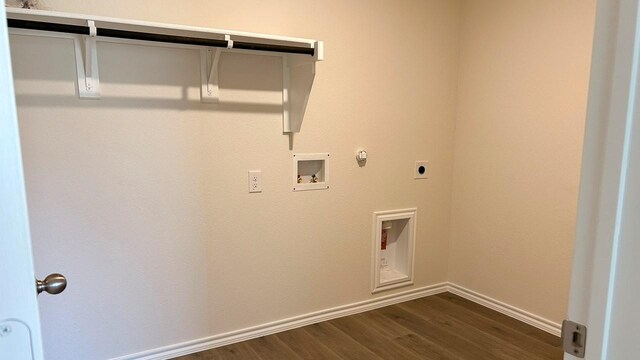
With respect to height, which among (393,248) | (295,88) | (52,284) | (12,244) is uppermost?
(295,88)

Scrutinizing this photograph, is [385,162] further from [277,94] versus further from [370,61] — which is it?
[277,94]

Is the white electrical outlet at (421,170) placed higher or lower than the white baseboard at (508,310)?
higher

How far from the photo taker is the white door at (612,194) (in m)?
0.65

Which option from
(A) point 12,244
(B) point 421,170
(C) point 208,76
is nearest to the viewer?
(A) point 12,244

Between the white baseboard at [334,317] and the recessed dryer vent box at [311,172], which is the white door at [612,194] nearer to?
the recessed dryer vent box at [311,172]

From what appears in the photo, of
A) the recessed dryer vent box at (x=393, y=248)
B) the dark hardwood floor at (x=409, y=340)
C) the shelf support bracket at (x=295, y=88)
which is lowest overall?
the dark hardwood floor at (x=409, y=340)

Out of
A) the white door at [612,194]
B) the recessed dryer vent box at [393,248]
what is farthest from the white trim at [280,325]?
the white door at [612,194]

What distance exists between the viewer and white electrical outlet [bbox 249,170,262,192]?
8.22ft

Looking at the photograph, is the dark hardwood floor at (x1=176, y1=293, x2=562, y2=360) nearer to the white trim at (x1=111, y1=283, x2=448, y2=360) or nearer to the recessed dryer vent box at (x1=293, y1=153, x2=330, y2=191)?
the white trim at (x1=111, y1=283, x2=448, y2=360)

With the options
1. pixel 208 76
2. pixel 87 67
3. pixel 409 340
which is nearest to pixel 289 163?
pixel 208 76

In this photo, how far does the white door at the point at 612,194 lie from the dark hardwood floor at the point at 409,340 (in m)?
1.90

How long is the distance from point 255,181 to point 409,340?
4.49 ft

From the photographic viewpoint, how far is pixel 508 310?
300 centimetres

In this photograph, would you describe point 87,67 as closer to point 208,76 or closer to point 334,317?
point 208,76
